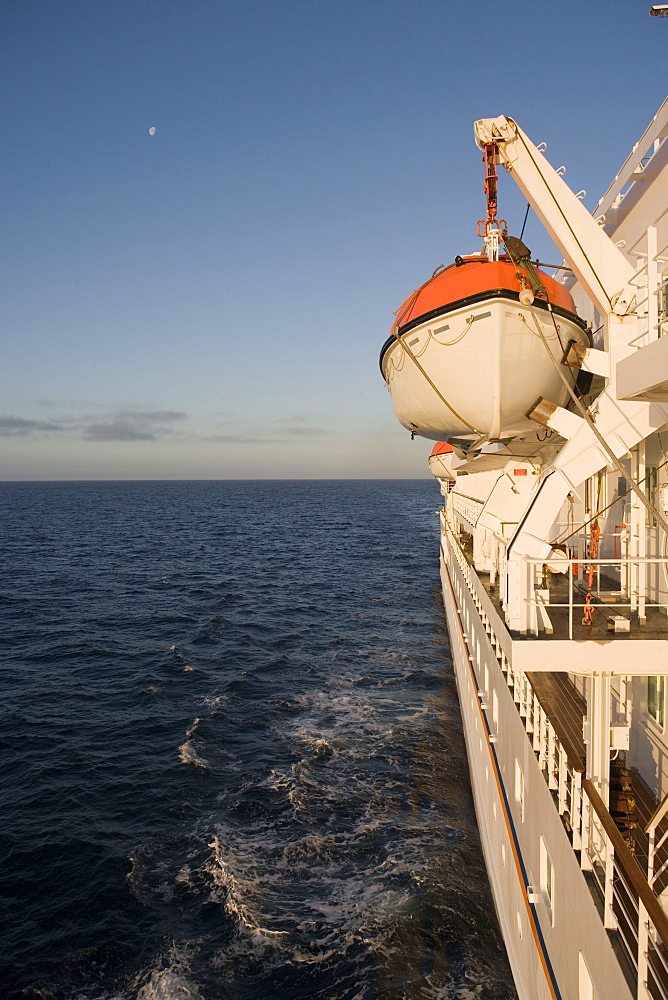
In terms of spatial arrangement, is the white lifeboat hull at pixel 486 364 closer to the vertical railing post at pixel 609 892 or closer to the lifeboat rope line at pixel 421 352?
the lifeboat rope line at pixel 421 352

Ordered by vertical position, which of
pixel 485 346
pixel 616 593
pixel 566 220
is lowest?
pixel 616 593

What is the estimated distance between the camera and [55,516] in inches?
3738

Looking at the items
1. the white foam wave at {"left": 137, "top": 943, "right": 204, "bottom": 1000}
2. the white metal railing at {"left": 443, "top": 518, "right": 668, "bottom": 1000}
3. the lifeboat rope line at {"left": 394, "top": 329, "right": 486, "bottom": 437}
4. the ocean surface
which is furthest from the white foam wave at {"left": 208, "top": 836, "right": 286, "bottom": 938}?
the lifeboat rope line at {"left": 394, "top": 329, "right": 486, "bottom": 437}

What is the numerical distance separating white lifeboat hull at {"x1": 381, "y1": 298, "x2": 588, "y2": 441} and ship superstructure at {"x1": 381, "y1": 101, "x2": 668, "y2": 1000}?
30 mm

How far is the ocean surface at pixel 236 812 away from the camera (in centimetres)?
1003

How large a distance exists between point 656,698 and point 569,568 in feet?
9.10

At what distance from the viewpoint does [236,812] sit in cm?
1427

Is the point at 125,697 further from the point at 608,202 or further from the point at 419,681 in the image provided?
the point at 608,202

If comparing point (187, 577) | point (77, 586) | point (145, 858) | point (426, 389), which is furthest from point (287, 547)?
point (426, 389)

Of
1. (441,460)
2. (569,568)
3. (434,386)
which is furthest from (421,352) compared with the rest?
(441,460)

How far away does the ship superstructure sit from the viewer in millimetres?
5855

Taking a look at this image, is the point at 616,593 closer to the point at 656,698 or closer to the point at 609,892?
the point at 656,698

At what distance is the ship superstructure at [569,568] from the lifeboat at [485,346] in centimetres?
3

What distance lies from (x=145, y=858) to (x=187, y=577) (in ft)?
102
